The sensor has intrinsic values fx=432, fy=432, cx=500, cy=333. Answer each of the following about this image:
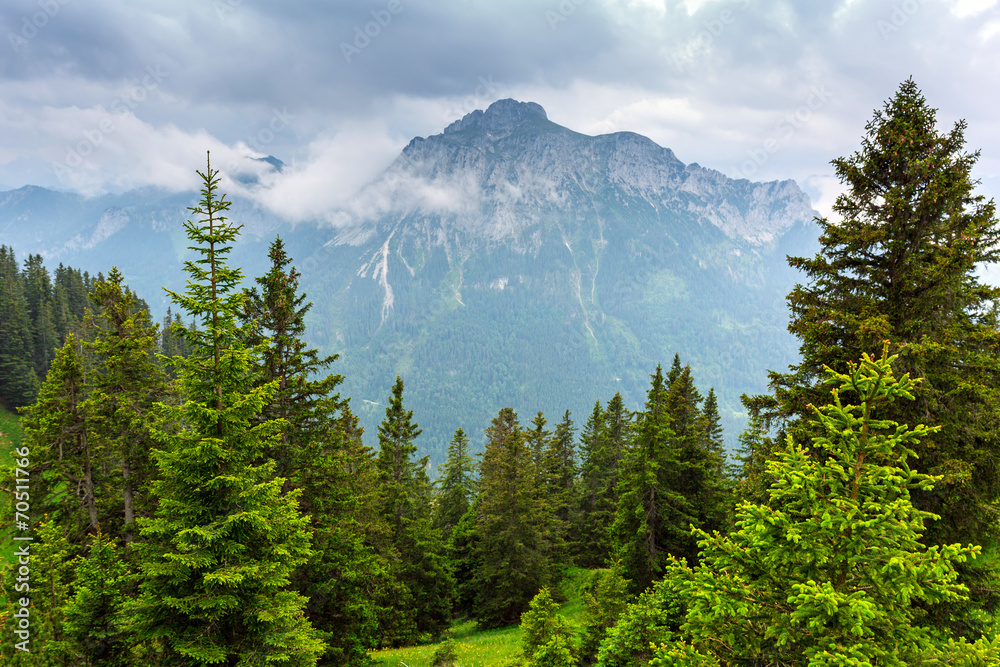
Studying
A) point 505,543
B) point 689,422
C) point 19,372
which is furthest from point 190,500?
point 19,372

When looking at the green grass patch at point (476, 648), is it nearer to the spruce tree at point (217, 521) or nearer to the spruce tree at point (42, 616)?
the spruce tree at point (217, 521)

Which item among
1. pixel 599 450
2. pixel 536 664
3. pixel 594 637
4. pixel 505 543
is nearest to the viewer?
pixel 536 664

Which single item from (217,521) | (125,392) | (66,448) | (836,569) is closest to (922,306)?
(836,569)

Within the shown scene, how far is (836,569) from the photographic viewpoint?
618 cm

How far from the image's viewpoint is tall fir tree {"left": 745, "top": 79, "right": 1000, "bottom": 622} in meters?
9.66

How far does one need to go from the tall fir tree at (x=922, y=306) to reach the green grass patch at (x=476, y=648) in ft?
34.3

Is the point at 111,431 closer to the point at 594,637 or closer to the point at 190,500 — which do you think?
the point at 190,500

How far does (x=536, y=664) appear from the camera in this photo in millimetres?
11891

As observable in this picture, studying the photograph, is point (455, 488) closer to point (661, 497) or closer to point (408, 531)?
point (408, 531)

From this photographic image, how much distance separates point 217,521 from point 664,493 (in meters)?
19.9

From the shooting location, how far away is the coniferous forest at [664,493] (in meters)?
6.16

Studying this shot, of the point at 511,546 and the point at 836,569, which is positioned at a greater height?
the point at 836,569

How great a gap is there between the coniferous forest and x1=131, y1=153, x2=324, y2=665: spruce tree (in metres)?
0.06

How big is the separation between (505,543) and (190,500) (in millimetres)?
22225
